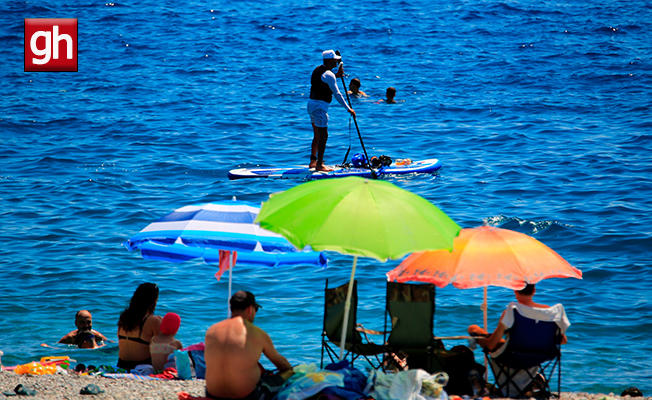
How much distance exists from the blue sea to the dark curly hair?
1578mm

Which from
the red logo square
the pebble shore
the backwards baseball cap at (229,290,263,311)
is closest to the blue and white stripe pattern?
the backwards baseball cap at (229,290,263,311)

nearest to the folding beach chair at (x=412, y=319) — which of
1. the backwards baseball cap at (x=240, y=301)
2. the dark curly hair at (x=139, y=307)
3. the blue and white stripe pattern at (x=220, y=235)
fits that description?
the blue and white stripe pattern at (x=220, y=235)

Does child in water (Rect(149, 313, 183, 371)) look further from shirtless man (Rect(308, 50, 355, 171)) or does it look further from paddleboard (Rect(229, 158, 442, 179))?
paddleboard (Rect(229, 158, 442, 179))

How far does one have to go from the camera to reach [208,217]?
5.81 metres

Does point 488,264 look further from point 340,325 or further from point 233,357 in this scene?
point 233,357

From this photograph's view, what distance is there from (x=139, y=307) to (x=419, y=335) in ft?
8.56

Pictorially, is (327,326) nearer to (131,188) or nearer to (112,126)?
(131,188)

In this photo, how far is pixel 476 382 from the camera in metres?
5.48

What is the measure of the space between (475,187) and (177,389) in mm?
9923

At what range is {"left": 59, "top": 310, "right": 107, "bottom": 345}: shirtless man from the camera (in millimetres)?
7418

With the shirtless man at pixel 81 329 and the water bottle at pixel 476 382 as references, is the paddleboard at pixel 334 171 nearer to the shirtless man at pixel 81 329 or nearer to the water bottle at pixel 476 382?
the shirtless man at pixel 81 329

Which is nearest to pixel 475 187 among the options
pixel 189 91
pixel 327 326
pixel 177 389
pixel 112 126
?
pixel 327 326

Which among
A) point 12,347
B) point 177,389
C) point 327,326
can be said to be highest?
point 327,326

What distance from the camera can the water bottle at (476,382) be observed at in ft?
17.9
